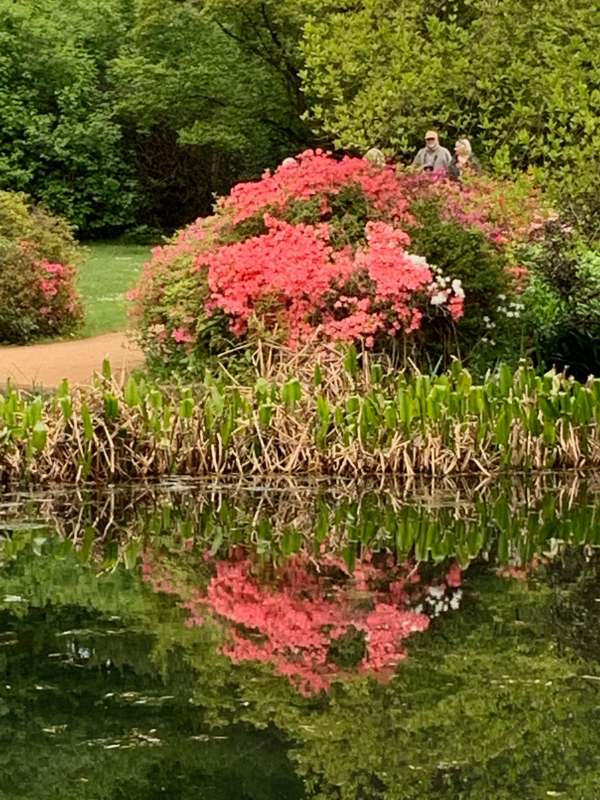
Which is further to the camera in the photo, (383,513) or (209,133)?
(209,133)

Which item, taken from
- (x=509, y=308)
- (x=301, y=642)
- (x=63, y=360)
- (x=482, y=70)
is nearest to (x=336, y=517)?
(x=301, y=642)

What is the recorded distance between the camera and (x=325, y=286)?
43.9ft

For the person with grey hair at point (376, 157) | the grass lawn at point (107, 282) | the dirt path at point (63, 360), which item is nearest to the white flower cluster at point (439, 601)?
the dirt path at point (63, 360)

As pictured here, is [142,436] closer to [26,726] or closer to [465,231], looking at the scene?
[465,231]

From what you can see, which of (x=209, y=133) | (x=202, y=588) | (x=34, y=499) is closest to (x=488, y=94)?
(x=34, y=499)

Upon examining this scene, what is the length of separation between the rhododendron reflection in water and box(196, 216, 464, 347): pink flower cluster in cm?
386

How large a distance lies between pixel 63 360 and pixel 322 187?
361cm

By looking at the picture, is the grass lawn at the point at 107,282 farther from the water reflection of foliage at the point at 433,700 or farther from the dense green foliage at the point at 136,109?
the water reflection of foliage at the point at 433,700

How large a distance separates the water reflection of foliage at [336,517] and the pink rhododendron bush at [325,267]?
213 centimetres

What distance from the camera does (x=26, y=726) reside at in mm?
6656

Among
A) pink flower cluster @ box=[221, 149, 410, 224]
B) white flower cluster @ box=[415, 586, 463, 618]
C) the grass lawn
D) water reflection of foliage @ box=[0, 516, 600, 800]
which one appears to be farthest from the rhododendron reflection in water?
the grass lawn

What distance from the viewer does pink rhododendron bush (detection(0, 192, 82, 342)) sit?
18562 millimetres

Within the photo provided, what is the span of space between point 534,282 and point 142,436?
14.8ft

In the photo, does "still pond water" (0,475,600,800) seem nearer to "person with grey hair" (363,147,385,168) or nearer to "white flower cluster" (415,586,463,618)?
"white flower cluster" (415,586,463,618)
